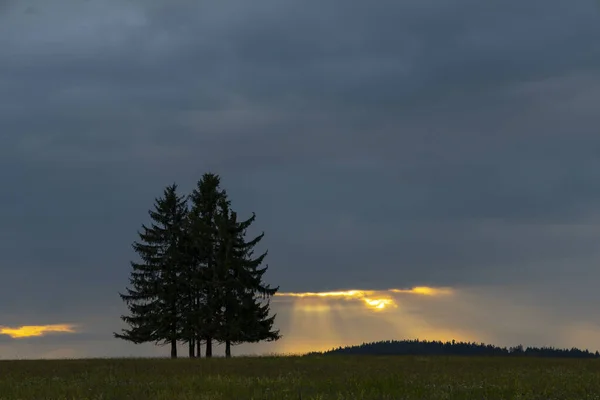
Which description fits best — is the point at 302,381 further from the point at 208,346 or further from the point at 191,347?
the point at 191,347

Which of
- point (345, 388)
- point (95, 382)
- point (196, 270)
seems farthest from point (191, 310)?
point (345, 388)

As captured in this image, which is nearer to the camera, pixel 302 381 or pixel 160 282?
pixel 302 381

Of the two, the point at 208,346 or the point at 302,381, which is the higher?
the point at 208,346

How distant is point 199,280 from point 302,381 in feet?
86.6

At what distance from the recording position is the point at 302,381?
21125 mm

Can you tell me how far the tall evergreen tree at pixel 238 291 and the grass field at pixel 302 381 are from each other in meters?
14.6

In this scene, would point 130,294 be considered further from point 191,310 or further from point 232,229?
point 232,229

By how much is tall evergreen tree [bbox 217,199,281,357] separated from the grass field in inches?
574

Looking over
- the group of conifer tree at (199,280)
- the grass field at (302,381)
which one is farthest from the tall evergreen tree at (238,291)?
the grass field at (302,381)

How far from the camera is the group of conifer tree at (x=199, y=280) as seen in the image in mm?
46344

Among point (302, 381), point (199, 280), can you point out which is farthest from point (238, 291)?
point (302, 381)

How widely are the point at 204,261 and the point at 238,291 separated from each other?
12.6ft

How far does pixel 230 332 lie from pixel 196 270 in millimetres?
5502

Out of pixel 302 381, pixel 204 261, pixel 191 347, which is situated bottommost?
pixel 302 381
